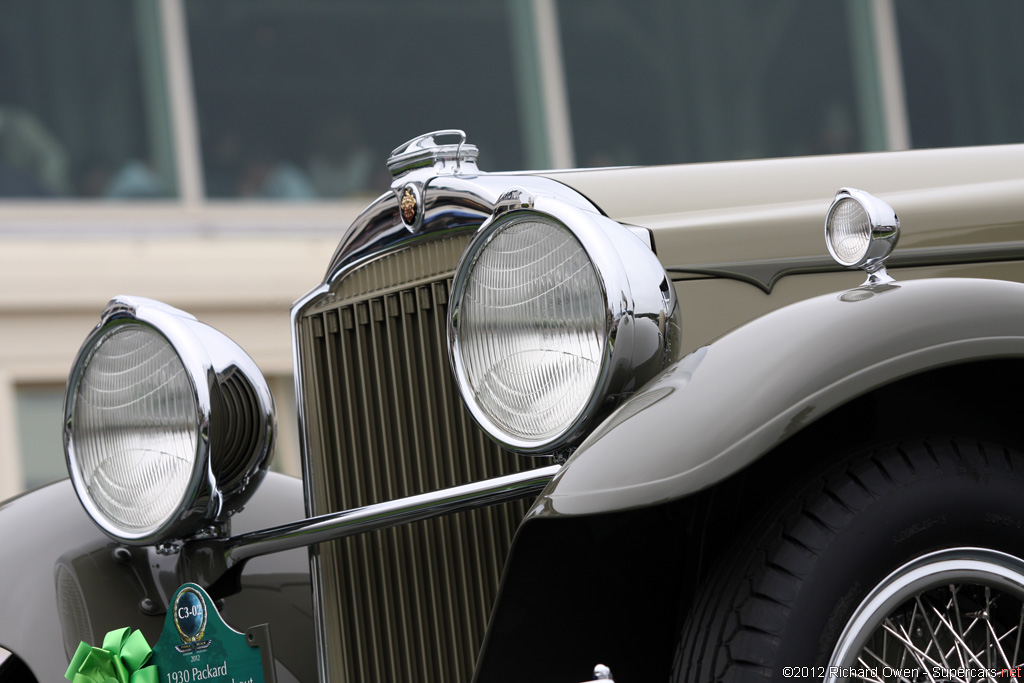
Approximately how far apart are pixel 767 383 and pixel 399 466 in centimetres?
85

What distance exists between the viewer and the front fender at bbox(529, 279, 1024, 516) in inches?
56.5

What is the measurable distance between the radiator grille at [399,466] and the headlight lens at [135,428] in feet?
0.84

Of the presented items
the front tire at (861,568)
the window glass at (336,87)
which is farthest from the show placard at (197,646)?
the window glass at (336,87)

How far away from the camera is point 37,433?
639 centimetres

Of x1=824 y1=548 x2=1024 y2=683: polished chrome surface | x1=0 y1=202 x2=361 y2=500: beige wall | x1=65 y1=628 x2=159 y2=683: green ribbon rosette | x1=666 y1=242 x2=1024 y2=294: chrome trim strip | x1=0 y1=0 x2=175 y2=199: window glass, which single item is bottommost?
x1=824 y1=548 x2=1024 y2=683: polished chrome surface

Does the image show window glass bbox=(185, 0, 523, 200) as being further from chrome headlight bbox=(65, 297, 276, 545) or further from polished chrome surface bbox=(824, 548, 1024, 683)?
polished chrome surface bbox=(824, 548, 1024, 683)

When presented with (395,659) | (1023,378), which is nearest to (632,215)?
(1023,378)

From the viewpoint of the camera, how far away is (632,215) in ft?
6.93

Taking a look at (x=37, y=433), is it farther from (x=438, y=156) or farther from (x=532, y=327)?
(x=532, y=327)

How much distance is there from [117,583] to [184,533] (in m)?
0.23

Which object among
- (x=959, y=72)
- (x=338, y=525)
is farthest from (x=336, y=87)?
(x=338, y=525)

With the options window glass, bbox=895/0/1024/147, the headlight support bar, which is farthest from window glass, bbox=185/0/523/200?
the headlight support bar

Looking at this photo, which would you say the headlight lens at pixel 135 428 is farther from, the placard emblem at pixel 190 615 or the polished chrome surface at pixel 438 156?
the polished chrome surface at pixel 438 156

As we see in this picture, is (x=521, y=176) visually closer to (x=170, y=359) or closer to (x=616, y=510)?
(x=170, y=359)
